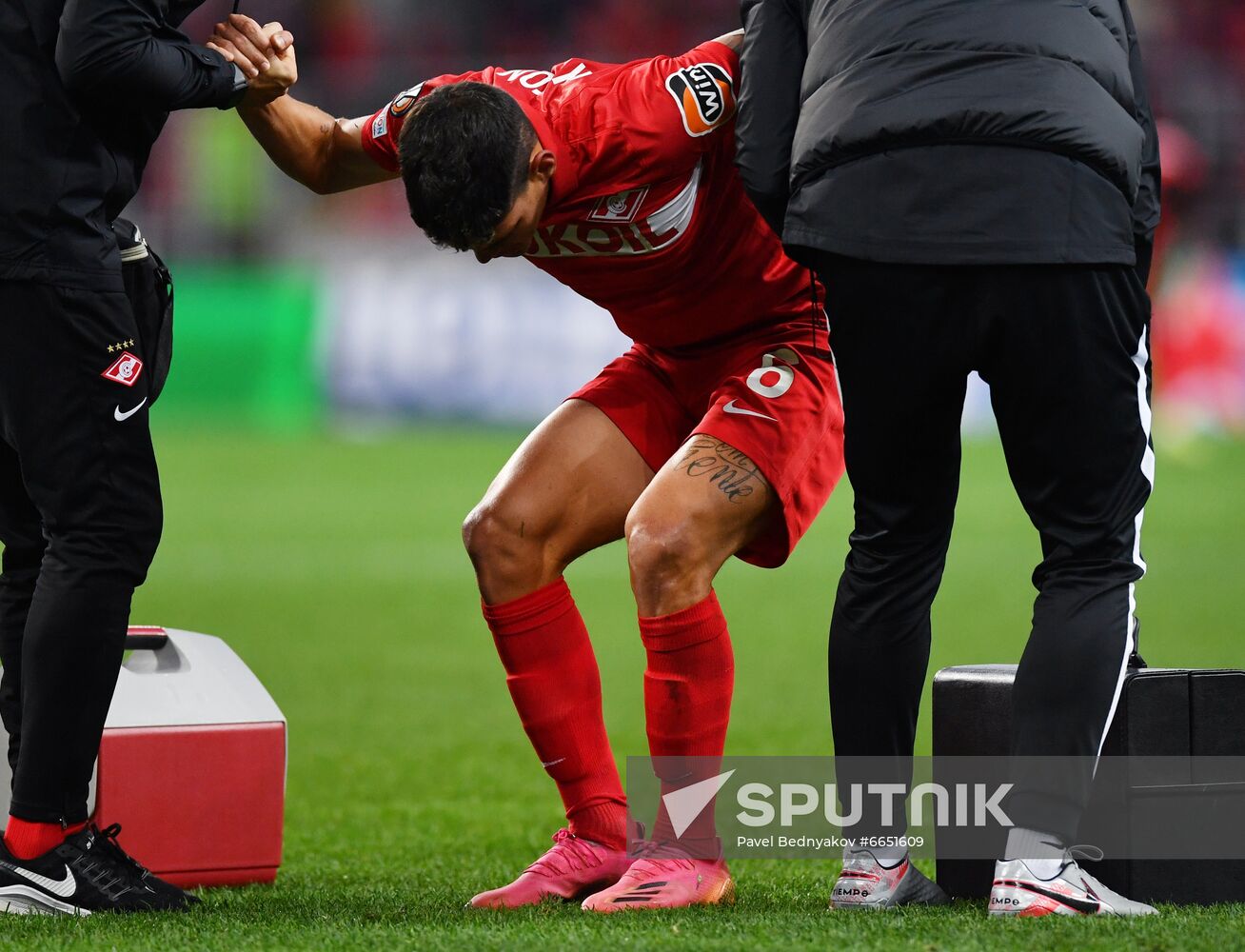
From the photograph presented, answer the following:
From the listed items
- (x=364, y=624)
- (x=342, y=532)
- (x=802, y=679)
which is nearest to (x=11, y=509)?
(x=802, y=679)

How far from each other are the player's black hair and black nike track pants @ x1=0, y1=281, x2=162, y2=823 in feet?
1.92

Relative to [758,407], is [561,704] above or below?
below

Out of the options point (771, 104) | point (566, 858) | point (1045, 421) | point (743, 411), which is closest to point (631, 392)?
point (743, 411)

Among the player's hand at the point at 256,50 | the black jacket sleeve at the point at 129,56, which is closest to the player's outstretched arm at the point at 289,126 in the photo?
the player's hand at the point at 256,50

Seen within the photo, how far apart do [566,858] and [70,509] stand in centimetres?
108

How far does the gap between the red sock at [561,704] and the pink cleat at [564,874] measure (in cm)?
3

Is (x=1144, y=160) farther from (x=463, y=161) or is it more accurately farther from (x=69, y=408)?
(x=69, y=408)

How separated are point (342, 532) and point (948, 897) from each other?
23.6 feet

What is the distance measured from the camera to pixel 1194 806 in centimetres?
271

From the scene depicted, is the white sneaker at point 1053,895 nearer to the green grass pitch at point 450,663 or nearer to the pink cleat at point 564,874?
the green grass pitch at point 450,663

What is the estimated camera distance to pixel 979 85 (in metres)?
2.50

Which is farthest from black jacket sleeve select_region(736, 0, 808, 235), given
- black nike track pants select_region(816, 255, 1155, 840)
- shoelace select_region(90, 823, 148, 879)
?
shoelace select_region(90, 823, 148, 879)

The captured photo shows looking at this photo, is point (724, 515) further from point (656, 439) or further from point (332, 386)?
point (332, 386)

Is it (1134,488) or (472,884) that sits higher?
(1134,488)
